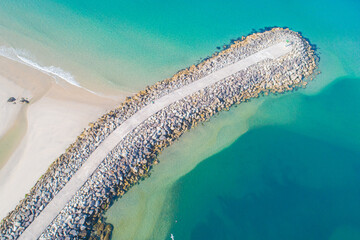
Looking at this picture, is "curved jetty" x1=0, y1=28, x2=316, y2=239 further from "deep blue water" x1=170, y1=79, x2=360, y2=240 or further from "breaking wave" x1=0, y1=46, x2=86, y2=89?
"breaking wave" x1=0, y1=46, x2=86, y2=89

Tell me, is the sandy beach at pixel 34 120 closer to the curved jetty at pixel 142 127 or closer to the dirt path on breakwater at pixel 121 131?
the curved jetty at pixel 142 127

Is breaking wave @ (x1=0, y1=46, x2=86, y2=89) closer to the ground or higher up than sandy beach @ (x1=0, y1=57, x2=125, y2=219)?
higher up

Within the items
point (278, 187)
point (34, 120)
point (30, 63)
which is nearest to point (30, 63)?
point (30, 63)

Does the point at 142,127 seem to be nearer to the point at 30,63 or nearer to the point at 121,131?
the point at 121,131

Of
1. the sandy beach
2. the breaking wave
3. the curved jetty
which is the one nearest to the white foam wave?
the breaking wave

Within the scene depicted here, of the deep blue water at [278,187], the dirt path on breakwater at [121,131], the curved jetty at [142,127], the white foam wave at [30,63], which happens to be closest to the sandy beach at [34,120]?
the white foam wave at [30,63]

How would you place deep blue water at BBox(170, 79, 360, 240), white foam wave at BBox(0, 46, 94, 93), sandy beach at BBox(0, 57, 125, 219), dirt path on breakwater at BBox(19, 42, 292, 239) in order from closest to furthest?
dirt path on breakwater at BBox(19, 42, 292, 239)
deep blue water at BBox(170, 79, 360, 240)
sandy beach at BBox(0, 57, 125, 219)
white foam wave at BBox(0, 46, 94, 93)

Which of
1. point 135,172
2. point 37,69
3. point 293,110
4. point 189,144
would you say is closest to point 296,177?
point 293,110

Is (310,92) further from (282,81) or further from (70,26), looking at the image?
(70,26)
